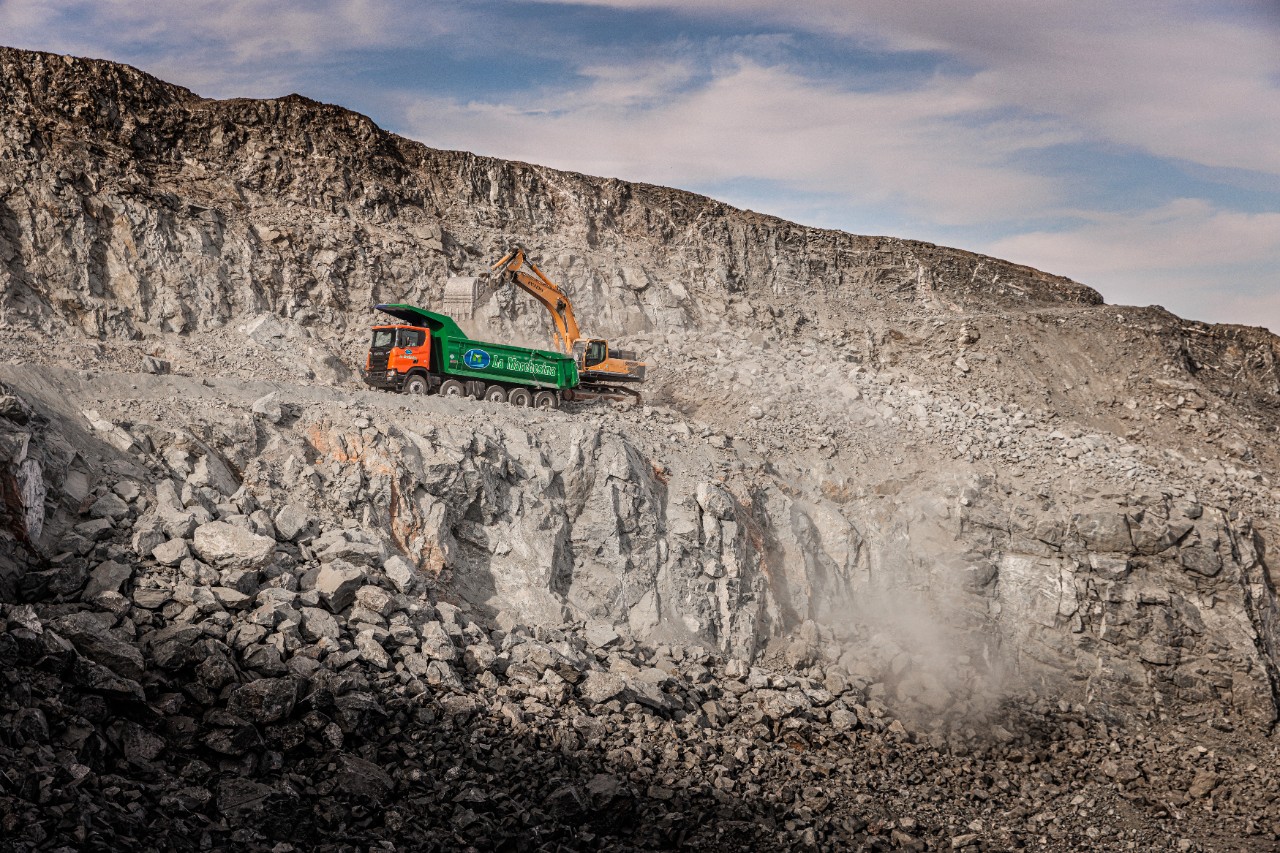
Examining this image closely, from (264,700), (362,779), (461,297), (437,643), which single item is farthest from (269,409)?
(461,297)

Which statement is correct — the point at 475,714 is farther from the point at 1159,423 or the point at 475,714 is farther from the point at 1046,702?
the point at 1159,423

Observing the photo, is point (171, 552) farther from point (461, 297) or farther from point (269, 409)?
point (461, 297)

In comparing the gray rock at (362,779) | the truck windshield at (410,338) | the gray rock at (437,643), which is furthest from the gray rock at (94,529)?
the truck windshield at (410,338)

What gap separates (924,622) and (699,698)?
6.68 m

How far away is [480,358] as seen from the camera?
1764 cm

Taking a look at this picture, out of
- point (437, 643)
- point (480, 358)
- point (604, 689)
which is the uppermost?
point (480, 358)

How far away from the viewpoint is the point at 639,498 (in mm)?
14836

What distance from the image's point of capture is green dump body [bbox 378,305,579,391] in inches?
679

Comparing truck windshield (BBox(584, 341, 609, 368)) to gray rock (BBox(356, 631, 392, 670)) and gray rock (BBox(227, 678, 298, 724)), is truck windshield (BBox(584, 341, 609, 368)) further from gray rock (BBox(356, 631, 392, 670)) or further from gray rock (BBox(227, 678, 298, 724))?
gray rock (BBox(227, 678, 298, 724))

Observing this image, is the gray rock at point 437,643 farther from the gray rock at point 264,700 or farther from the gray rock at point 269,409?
the gray rock at point 269,409

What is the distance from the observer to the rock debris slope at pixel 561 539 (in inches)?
312

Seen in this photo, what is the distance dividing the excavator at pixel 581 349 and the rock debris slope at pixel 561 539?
92 centimetres

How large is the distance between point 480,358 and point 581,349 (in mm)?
2918

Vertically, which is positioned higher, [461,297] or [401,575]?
[461,297]
